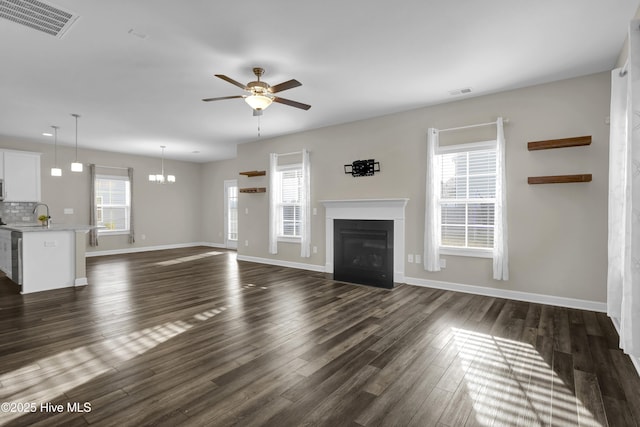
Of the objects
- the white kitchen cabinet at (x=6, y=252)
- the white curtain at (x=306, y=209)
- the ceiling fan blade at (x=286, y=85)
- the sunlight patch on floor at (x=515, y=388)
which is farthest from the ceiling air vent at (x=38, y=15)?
the sunlight patch on floor at (x=515, y=388)

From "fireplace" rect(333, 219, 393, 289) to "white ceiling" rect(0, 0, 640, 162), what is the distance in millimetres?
1938

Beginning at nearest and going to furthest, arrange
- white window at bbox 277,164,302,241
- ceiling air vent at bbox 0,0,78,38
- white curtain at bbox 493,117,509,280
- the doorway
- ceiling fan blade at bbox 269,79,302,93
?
ceiling air vent at bbox 0,0,78,38 → ceiling fan blade at bbox 269,79,302,93 → white curtain at bbox 493,117,509,280 → white window at bbox 277,164,302,241 → the doorway

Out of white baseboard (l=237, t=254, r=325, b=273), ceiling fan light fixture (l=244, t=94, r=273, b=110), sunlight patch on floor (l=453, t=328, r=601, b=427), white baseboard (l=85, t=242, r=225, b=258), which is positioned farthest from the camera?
white baseboard (l=85, t=242, r=225, b=258)

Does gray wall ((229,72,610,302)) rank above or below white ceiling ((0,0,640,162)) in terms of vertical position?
below

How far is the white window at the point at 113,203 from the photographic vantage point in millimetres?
8461

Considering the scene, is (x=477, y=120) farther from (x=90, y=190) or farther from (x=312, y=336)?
(x=90, y=190)

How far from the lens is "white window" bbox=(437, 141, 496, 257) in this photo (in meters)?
4.48

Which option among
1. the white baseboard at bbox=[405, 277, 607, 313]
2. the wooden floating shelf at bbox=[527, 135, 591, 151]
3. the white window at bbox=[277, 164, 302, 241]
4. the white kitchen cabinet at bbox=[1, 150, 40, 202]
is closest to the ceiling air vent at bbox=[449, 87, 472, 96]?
the wooden floating shelf at bbox=[527, 135, 591, 151]

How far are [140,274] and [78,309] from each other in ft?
7.07

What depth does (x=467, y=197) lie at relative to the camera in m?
4.63

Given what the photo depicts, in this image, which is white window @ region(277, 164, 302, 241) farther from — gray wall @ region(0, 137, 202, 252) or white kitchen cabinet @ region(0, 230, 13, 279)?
gray wall @ region(0, 137, 202, 252)

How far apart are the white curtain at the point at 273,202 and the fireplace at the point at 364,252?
1625 millimetres

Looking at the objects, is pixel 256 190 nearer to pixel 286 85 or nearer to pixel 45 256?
pixel 45 256

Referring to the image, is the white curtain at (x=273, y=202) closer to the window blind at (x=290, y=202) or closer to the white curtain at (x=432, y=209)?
the window blind at (x=290, y=202)
